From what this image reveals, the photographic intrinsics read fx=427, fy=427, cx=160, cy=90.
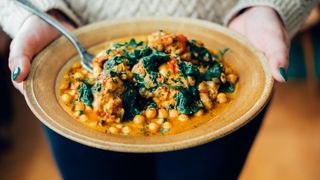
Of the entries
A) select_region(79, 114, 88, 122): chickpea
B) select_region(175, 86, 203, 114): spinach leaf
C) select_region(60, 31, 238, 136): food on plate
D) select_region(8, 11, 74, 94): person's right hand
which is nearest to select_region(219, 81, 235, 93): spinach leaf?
select_region(60, 31, 238, 136): food on plate

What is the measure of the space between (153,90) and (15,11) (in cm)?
75

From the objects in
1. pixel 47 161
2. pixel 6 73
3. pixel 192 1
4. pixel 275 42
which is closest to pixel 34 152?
pixel 47 161

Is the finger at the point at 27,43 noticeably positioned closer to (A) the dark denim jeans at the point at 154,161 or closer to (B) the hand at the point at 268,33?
(A) the dark denim jeans at the point at 154,161

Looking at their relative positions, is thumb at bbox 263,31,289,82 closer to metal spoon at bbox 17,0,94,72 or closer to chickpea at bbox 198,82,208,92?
chickpea at bbox 198,82,208,92

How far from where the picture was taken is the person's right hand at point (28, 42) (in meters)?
1.44

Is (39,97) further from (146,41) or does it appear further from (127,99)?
(146,41)

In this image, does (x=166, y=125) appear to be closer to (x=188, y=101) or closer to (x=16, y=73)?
(x=188, y=101)

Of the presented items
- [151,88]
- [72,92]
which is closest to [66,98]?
[72,92]

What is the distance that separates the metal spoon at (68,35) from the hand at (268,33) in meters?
0.63

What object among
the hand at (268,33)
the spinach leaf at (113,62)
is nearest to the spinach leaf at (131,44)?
the spinach leaf at (113,62)

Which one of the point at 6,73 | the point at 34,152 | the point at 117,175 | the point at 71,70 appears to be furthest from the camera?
the point at 6,73

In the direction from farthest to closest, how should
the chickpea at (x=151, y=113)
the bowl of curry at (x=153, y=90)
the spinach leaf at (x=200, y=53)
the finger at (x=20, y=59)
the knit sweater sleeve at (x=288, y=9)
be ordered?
the knit sweater sleeve at (x=288, y=9) < the spinach leaf at (x=200, y=53) < the finger at (x=20, y=59) < the chickpea at (x=151, y=113) < the bowl of curry at (x=153, y=90)

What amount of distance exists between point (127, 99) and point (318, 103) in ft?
8.31

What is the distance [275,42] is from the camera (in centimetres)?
154
